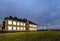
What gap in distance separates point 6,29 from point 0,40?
59.7 m

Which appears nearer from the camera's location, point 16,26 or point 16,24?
point 16,26

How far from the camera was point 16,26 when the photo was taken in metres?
98.2

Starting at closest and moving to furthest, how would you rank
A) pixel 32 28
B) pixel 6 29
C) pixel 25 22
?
pixel 6 29, pixel 25 22, pixel 32 28

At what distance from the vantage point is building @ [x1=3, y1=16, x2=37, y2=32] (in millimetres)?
92363

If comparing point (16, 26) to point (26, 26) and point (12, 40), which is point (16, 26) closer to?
point (26, 26)

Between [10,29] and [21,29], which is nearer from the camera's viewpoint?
[10,29]

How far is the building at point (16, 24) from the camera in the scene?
92363mm

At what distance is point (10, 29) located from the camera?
93375mm

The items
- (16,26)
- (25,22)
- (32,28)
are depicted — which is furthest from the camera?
(32,28)

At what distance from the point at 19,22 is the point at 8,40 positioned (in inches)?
2774

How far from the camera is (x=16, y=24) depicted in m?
98.4

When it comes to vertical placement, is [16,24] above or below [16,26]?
above

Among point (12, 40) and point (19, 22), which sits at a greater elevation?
point (19, 22)

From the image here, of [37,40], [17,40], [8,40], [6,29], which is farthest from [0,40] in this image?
[6,29]
